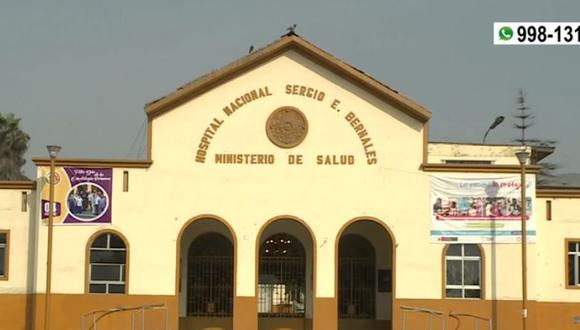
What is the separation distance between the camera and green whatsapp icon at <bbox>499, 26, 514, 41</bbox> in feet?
91.6

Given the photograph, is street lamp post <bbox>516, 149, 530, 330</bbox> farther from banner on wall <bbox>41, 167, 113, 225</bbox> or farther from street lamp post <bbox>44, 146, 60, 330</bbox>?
street lamp post <bbox>44, 146, 60, 330</bbox>

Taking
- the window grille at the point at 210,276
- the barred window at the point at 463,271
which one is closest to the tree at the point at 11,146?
the window grille at the point at 210,276

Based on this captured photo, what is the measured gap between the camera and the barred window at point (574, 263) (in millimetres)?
30875

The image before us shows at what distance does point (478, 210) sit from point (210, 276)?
9188mm

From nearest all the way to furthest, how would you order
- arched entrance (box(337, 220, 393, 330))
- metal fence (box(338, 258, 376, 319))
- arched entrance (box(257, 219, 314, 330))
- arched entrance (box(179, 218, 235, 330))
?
arched entrance (box(179, 218, 235, 330))
arched entrance (box(257, 219, 314, 330))
arched entrance (box(337, 220, 393, 330))
metal fence (box(338, 258, 376, 319))

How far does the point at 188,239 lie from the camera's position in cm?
3284

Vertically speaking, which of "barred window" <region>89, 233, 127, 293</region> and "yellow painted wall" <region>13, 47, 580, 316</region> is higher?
"yellow painted wall" <region>13, 47, 580, 316</region>

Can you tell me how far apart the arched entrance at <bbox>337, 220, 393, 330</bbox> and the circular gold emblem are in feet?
14.5

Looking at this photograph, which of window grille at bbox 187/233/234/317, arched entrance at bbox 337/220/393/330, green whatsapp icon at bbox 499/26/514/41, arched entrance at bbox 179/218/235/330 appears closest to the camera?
green whatsapp icon at bbox 499/26/514/41

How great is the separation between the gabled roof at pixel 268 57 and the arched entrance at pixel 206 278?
179 inches

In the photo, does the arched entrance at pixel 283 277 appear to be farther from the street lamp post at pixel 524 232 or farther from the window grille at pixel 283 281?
the street lamp post at pixel 524 232

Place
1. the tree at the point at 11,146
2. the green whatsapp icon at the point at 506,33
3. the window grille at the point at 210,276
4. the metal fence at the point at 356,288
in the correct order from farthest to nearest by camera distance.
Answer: the tree at the point at 11,146
the metal fence at the point at 356,288
the window grille at the point at 210,276
the green whatsapp icon at the point at 506,33

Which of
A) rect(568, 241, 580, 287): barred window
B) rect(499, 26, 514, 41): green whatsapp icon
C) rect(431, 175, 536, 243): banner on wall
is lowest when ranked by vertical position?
rect(568, 241, 580, 287): barred window

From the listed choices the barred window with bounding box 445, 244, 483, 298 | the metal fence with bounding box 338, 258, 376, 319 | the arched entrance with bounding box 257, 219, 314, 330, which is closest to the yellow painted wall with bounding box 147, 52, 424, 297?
the barred window with bounding box 445, 244, 483, 298
